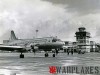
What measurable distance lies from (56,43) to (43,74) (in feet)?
115

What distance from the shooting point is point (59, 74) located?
57.4ft

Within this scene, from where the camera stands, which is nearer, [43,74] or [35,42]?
[43,74]

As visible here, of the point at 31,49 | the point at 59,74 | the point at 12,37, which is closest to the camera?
the point at 59,74

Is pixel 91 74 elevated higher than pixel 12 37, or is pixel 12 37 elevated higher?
pixel 12 37

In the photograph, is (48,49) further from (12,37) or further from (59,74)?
(59,74)

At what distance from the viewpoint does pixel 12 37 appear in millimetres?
79000

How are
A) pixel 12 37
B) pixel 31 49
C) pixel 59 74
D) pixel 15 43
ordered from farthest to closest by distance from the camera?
pixel 12 37, pixel 15 43, pixel 31 49, pixel 59 74

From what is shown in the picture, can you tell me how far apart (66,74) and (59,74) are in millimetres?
521

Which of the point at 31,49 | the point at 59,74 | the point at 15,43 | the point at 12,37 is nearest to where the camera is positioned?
the point at 59,74

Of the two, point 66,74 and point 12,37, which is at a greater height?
point 12,37

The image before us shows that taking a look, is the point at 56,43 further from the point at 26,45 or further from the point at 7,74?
the point at 7,74

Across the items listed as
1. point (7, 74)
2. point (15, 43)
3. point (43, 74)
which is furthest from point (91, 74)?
point (15, 43)

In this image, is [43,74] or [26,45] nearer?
[43,74]

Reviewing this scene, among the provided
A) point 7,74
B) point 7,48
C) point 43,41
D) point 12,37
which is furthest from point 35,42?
point 7,74
